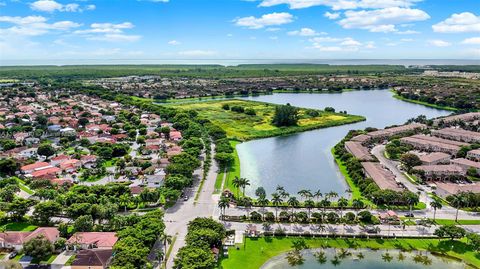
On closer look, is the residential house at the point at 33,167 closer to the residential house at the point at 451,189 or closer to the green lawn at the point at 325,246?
the green lawn at the point at 325,246

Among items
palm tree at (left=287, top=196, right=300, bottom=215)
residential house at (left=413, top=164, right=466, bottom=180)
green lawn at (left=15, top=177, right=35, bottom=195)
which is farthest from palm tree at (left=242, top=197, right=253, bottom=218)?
Result: green lawn at (left=15, top=177, right=35, bottom=195)

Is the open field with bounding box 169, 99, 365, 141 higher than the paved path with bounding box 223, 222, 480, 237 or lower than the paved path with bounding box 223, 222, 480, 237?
higher

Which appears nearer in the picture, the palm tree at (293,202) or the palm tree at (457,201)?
the palm tree at (457,201)

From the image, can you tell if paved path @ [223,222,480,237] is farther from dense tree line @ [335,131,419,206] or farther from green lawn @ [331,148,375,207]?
green lawn @ [331,148,375,207]

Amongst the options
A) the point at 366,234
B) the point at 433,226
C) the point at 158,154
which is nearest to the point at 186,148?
the point at 158,154

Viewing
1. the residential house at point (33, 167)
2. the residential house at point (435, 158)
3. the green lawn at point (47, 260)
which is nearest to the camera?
the green lawn at point (47, 260)

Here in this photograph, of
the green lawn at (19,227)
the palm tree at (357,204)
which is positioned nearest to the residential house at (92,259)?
the green lawn at (19,227)

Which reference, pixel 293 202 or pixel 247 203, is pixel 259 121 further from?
pixel 293 202
